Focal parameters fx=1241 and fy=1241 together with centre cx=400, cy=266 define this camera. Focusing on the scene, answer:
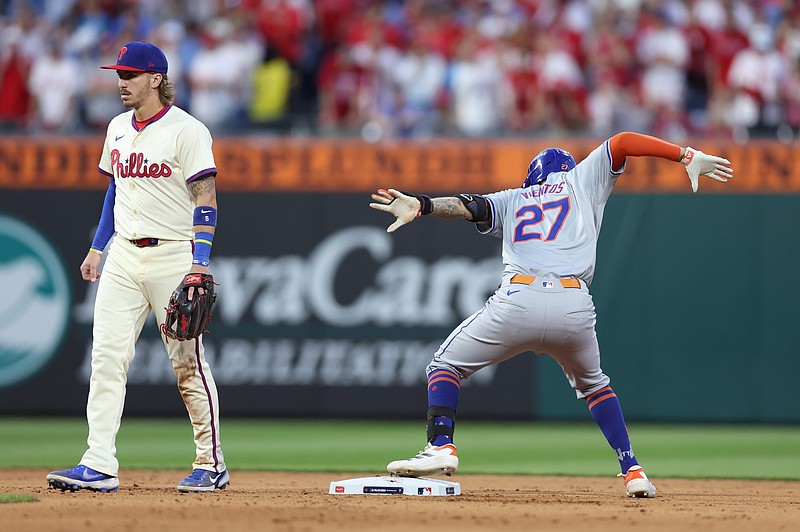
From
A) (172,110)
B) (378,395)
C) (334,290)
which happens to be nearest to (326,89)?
(334,290)

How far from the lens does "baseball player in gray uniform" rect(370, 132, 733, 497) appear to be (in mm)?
6352

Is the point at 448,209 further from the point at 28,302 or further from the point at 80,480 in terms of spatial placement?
the point at 28,302

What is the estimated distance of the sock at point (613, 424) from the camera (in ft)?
21.6

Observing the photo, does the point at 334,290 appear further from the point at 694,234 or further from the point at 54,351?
the point at 694,234

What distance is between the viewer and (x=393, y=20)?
14547 millimetres

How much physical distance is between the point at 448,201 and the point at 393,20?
848cm

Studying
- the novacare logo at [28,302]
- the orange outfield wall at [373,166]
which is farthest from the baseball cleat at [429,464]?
the novacare logo at [28,302]

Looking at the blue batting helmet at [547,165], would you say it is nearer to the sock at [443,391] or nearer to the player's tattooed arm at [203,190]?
the sock at [443,391]

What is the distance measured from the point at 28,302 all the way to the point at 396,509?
8.02 metres

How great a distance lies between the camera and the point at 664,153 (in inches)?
258

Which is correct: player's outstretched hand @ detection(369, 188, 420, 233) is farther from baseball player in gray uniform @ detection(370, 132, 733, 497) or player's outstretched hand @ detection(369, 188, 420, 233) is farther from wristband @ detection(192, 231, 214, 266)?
wristband @ detection(192, 231, 214, 266)

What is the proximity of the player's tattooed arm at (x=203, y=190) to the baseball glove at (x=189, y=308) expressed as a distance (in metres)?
0.38

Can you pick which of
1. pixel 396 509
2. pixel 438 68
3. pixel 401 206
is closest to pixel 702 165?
pixel 401 206

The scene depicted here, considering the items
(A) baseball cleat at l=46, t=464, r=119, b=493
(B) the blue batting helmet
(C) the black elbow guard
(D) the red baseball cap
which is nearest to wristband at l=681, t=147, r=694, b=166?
(B) the blue batting helmet
